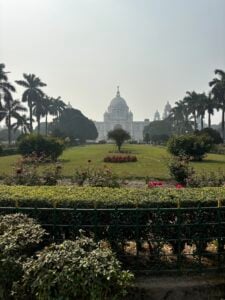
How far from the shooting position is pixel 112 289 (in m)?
4.32

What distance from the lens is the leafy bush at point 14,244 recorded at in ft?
15.4

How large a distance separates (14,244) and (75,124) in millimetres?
85615

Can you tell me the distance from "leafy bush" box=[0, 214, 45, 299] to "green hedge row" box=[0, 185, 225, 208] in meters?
0.55

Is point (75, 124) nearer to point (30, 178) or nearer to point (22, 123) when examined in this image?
point (22, 123)

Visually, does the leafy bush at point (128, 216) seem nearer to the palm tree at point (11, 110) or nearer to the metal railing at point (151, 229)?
the metal railing at point (151, 229)

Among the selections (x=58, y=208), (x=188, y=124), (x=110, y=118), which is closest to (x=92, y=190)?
(x=58, y=208)

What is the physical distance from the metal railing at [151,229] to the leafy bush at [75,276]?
1.21 meters

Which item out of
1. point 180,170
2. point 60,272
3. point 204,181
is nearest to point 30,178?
point 204,181

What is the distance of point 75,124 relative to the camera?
295 ft

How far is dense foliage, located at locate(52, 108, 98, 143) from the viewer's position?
290ft

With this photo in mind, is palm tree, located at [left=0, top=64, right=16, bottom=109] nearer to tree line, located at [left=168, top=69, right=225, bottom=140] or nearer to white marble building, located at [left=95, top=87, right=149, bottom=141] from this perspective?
tree line, located at [left=168, top=69, right=225, bottom=140]

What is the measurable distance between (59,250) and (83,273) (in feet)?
1.62

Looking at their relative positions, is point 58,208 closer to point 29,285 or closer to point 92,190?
point 92,190

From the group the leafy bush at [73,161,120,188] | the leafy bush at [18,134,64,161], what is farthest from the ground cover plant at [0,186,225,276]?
the leafy bush at [18,134,64,161]
